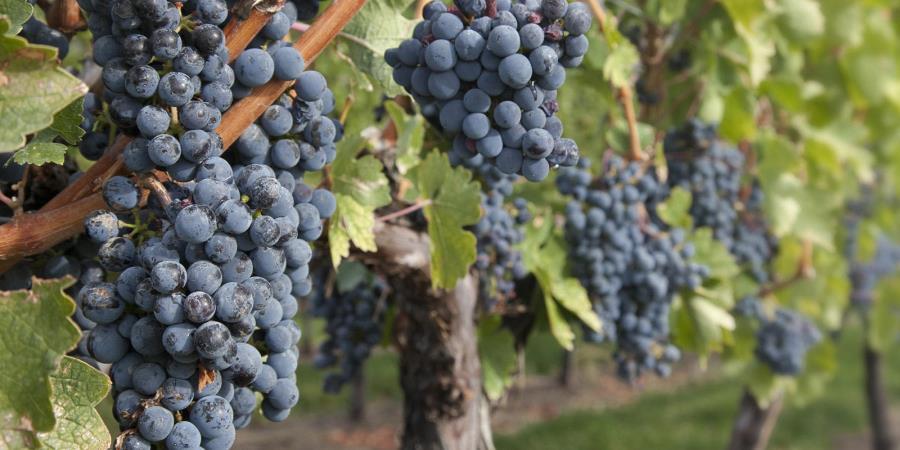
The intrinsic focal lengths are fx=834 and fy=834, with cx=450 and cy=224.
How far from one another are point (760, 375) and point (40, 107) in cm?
340

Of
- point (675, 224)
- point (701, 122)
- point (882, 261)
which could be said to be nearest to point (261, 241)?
point (675, 224)

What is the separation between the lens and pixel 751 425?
4246 mm

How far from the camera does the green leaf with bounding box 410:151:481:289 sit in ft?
5.96

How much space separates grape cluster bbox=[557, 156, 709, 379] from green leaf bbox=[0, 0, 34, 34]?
5.04 ft

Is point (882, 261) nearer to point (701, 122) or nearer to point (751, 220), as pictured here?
point (751, 220)

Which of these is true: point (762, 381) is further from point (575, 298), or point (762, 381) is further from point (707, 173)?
point (575, 298)

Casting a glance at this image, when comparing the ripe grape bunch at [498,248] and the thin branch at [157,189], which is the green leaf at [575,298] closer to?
the ripe grape bunch at [498,248]

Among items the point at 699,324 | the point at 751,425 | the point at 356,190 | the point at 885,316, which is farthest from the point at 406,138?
the point at 885,316

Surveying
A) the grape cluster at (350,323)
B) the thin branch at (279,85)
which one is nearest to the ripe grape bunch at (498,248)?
the grape cluster at (350,323)

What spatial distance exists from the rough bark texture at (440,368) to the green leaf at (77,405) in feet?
3.60

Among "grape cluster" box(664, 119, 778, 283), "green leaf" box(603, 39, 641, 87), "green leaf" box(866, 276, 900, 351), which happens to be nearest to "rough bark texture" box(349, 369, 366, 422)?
"green leaf" box(866, 276, 900, 351)

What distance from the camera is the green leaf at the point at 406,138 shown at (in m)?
1.92

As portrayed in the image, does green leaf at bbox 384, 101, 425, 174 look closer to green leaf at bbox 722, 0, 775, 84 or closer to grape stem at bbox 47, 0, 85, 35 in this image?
grape stem at bbox 47, 0, 85, 35

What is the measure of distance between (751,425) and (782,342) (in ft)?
3.09
